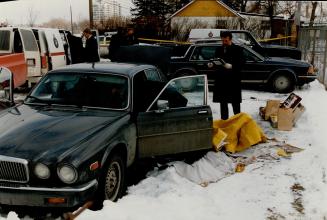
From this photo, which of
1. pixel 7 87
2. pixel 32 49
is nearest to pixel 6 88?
pixel 7 87

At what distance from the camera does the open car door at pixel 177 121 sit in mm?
5742

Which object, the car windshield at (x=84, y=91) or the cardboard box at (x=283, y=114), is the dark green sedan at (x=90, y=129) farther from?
the cardboard box at (x=283, y=114)

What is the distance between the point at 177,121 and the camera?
600cm

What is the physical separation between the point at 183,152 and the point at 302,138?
10.3 feet

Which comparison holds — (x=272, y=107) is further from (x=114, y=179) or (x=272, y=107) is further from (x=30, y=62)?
(x=30, y=62)

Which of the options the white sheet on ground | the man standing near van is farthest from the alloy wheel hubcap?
the man standing near van

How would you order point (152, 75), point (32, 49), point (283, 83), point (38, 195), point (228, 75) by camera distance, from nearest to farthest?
point (38, 195)
point (152, 75)
point (228, 75)
point (32, 49)
point (283, 83)

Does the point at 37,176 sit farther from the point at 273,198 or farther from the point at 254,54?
the point at 254,54

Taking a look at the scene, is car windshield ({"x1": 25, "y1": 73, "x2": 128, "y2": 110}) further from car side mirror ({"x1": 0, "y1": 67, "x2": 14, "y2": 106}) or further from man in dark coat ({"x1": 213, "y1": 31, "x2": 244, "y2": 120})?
man in dark coat ({"x1": 213, "y1": 31, "x2": 244, "y2": 120})

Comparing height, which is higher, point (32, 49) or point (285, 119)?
point (32, 49)

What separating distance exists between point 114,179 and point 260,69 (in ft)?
31.8

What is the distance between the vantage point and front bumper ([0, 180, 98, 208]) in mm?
4172

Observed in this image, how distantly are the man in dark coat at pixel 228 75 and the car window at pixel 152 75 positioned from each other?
1.44 metres

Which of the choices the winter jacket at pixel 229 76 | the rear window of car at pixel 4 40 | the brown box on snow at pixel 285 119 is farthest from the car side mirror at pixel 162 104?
the rear window of car at pixel 4 40
